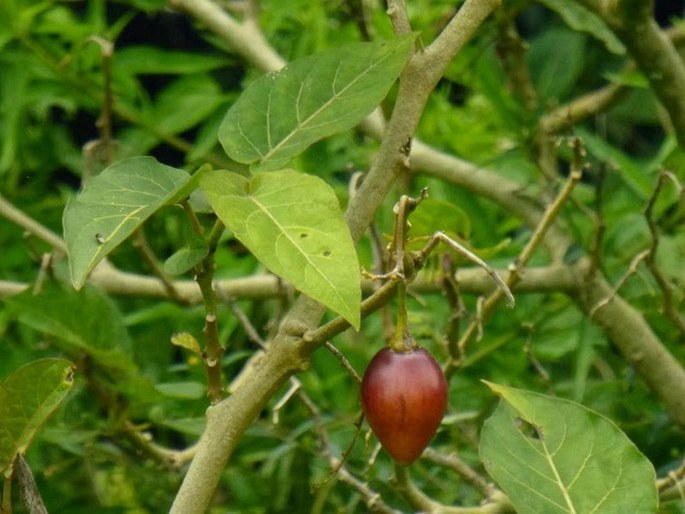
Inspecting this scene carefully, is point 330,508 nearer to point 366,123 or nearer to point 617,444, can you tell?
point 366,123

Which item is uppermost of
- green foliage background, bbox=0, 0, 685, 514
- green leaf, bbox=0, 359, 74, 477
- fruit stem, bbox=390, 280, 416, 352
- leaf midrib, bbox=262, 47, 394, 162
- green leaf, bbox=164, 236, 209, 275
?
leaf midrib, bbox=262, 47, 394, 162

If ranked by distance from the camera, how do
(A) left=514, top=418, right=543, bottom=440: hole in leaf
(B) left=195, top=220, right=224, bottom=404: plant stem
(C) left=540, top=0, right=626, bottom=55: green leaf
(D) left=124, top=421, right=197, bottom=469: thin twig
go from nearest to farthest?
(B) left=195, top=220, right=224, bottom=404: plant stem < (A) left=514, top=418, right=543, bottom=440: hole in leaf < (D) left=124, top=421, right=197, bottom=469: thin twig < (C) left=540, top=0, right=626, bottom=55: green leaf

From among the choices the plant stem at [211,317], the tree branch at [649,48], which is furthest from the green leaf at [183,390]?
the tree branch at [649,48]

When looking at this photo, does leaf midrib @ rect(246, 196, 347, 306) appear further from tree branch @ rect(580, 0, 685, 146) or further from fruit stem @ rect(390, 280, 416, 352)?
tree branch @ rect(580, 0, 685, 146)

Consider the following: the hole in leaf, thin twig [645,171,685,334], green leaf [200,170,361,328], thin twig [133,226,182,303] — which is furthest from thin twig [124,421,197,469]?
green leaf [200,170,361,328]

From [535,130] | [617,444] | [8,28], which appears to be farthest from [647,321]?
[8,28]
